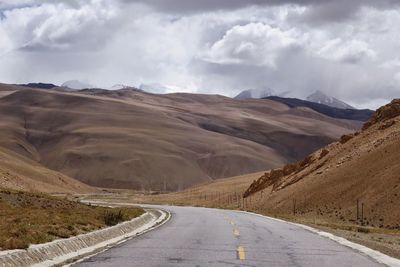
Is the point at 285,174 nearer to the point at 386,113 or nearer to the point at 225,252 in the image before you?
the point at 386,113

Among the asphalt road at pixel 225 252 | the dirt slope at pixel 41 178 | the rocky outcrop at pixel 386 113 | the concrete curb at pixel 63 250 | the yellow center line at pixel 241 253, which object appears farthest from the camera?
the dirt slope at pixel 41 178

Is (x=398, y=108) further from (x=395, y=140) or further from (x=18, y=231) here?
(x=18, y=231)

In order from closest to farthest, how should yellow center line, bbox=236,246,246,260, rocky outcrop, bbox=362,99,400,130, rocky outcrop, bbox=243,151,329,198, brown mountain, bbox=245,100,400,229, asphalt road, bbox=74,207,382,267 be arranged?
asphalt road, bbox=74,207,382,267 → yellow center line, bbox=236,246,246,260 → brown mountain, bbox=245,100,400,229 → rocky outcrop, bbox=362,99,400,130 → rocky outcrop, bbox=243,151,329,198

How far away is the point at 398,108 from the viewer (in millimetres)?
83562

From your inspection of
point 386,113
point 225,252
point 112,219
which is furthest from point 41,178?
point 225,252

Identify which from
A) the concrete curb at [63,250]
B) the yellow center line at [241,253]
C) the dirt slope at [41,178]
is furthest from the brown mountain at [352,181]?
the dirt slope at [41,178]

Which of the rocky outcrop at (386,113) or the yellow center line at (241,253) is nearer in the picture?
the yellow center line at (241,253)

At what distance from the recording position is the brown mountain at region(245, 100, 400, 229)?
174 ft

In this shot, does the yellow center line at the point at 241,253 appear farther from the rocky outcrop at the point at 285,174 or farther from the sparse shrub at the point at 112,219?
the rocky outcrop at the point at 285,174

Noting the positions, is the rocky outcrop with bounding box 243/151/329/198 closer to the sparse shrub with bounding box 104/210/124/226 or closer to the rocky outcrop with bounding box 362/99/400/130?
the rocky outcrop with bounding box 362/99/400/130

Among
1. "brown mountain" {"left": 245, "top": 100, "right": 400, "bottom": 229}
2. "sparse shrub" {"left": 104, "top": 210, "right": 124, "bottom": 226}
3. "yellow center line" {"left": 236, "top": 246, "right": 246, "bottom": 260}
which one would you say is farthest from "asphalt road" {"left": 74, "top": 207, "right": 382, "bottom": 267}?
"brown mountain" {"left": 245, "top": 100, "right": 400, "bottom": 229}

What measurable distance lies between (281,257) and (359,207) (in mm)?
39358

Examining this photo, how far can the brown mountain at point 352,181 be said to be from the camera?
174 ft

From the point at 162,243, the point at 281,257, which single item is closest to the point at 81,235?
the point at 162,243
